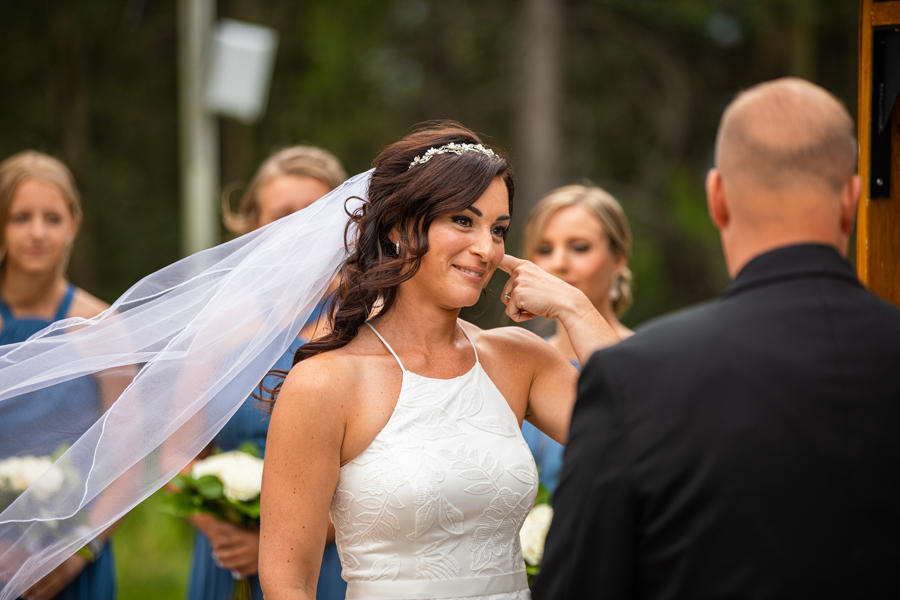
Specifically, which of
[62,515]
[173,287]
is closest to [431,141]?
[173,287]

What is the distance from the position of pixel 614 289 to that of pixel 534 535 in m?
1.80

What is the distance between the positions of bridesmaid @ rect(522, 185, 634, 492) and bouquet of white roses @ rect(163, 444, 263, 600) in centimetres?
181

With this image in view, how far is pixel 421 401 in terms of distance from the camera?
8.84 feet

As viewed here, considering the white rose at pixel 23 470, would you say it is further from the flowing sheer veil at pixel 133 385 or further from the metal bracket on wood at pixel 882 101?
the metal bracket on wood at pixel 882 101

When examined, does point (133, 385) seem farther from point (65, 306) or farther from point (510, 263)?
point (65, 306)

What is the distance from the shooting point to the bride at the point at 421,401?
98.0 inches

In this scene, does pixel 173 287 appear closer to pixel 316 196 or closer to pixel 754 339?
pixel 316 196

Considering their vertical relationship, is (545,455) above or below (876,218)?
below

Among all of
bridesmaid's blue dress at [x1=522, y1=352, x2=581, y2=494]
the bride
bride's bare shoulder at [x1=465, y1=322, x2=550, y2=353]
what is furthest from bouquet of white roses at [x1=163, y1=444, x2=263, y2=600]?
bridesmaid's blue dress at [x1=522, y1=352, x2=581, y2=494]

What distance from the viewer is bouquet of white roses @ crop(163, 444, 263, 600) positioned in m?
3.33

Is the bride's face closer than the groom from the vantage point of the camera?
No

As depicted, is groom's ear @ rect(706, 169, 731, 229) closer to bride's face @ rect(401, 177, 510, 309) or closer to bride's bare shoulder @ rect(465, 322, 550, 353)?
bride's face @ rect(401, 177, 510, 309)

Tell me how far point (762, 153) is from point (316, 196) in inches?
107

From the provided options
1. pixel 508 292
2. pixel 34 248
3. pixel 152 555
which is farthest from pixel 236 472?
pixel 152 555
